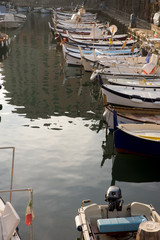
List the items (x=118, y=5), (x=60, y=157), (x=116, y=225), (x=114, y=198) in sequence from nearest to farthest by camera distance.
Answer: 1. (x=116, y=225)
2. (x=114, y=198)
3. (x=60, y=157)
4. (x=118, y=5)

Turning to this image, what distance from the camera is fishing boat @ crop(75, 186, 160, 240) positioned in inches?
401

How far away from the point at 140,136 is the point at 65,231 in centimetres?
541

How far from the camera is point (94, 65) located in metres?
30.1

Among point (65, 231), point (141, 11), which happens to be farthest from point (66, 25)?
point (65, 231)

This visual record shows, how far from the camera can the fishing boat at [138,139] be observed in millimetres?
15766

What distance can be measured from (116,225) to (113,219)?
0.24 meters

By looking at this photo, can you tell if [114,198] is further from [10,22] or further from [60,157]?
[10,22]

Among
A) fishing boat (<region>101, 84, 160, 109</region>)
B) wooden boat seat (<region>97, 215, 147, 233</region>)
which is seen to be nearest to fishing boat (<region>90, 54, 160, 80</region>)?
fishing boat (<region>101, 84, 160, 109</region>)

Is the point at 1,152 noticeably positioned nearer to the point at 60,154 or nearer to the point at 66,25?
the point at 60,154

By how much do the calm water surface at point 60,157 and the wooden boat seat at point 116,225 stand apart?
1.77 meters

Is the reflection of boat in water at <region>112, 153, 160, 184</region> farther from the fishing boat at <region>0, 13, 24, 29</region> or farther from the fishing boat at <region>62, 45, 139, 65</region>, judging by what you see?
the fishing boat at <region>0, 13, 24, 29</region>

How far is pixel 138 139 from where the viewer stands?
51.8 ft

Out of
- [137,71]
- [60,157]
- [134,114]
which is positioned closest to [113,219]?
[60,157]

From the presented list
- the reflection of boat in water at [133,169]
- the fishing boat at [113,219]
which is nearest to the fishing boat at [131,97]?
the reflection of boat in water at [133,169]
